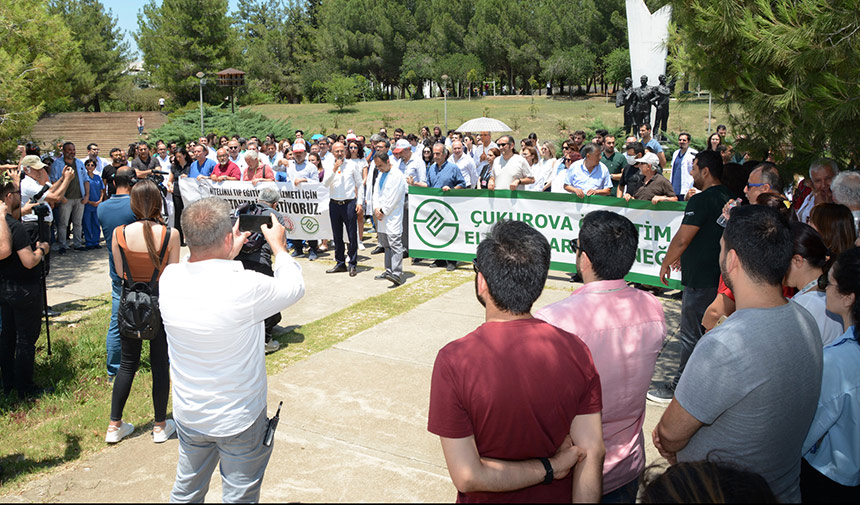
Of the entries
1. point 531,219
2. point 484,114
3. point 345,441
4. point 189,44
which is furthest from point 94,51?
point 345,441

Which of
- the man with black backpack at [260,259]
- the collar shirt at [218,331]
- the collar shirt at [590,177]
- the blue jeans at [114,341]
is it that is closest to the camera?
the collar shirt at [218,331]

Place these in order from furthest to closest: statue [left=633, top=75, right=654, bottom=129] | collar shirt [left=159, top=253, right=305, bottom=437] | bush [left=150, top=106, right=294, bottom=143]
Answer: bush [left=150, top=106, right=294, bottom=143] → statue [left=633, top=75, right=654, bottom=129] → collar shirt [left=159, top=253, right=305, bottom=437]

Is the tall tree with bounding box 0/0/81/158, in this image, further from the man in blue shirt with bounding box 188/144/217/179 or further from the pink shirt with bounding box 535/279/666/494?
the pink shirt with bounding box 535/279/666/494

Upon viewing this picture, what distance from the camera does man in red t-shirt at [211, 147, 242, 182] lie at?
12062 mm

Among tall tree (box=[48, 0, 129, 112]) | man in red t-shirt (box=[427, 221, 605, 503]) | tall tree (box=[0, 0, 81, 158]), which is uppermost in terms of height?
tall tree (box=[48, 0, 129, 112])

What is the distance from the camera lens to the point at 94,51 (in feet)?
170

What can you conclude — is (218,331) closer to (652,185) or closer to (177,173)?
(652,185)

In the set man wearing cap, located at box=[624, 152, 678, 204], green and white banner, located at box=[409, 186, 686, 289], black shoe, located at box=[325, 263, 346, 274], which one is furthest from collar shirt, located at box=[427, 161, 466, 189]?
man wearing cap, located at box=[624, 152, 678, 204]

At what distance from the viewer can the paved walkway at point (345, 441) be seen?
420 centimetres

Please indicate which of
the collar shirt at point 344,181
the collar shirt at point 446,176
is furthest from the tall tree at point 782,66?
the collar shirt at point 344,181

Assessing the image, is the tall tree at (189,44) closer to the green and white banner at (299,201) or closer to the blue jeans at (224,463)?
the green and white banner at (299,201)

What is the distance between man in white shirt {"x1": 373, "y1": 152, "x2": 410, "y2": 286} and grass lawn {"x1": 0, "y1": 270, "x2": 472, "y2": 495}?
0.44m

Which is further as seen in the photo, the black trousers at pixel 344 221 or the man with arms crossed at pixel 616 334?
the black trousers at pixel 344 221

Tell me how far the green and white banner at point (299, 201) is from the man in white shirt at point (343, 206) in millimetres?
641
